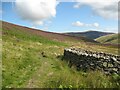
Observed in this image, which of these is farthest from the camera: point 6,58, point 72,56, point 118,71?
point 72,56

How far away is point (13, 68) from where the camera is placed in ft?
65.0

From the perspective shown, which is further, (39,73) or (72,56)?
(72,56)

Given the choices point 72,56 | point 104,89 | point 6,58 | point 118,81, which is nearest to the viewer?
point 104,89

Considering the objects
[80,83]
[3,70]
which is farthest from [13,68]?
[80,83]

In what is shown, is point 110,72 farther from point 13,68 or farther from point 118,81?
point 13,68

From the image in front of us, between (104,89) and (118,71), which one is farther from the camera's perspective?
(118,71)

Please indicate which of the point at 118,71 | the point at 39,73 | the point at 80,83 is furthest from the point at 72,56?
the point at 80,83

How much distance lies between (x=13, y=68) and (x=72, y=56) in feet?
20.9

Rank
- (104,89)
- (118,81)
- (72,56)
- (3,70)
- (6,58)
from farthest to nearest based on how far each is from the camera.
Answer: (72,56)
(6,58)
(3,70)
(118,81)
(104,89)

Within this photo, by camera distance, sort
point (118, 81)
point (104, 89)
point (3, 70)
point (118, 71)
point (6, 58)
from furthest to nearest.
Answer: point (6, 58) < point (3, 70) < point (118, 71) < point (118, 81) < point (104, 89)

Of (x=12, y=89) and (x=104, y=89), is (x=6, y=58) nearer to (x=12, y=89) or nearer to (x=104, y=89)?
(x=12, y=89)

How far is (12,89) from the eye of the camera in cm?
1459

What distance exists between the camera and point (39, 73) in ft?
62.1

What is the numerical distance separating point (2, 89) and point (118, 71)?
761 centimetres
